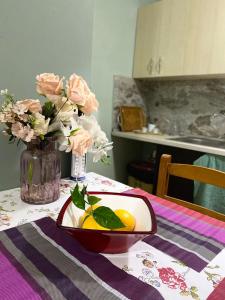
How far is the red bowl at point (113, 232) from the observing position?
55 centimetres

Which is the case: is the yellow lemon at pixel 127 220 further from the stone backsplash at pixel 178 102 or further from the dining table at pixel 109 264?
the stone backsplash at pixel 178 102

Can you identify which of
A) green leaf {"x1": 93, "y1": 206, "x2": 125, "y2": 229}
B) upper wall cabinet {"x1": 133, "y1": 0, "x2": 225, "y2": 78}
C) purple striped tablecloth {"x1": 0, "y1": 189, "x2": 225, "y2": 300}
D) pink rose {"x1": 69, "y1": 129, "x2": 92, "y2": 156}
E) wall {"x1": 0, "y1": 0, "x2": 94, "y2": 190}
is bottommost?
purple striped tablecloth {"x1": 0, "y1": 189, "x2": 225, "y2": 300}

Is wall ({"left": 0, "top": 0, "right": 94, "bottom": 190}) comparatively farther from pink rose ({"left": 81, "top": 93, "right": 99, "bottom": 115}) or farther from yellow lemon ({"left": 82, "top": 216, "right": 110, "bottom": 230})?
yellow lemon ({"left": 82, "top": 216, "right": 110, "bottom": 230})

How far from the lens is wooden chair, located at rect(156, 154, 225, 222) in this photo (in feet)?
3.07

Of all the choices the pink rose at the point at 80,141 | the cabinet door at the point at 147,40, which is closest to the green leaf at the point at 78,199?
the pink rose at the point at 80,141

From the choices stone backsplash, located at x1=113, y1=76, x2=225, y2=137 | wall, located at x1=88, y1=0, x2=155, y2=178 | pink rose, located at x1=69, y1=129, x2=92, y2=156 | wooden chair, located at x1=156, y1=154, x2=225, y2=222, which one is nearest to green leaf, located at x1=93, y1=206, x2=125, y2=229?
pink rose, located at x1=69, y1=129, x2=92, y2=156

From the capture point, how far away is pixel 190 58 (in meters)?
1.89

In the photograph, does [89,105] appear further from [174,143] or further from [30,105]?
[174,143]

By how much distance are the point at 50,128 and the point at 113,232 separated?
0.40 meters

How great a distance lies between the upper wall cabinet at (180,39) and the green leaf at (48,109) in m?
1.40

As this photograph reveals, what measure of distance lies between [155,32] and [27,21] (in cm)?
145

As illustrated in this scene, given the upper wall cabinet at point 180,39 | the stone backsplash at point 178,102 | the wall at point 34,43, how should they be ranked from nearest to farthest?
the wall at point 34,43 → the upper wall cabinet at point 180,39 → the stone backsplash at point 178,102

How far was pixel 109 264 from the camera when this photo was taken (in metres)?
0.57

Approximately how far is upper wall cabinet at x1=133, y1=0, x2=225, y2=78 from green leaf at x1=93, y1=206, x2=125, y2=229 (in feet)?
5.04
